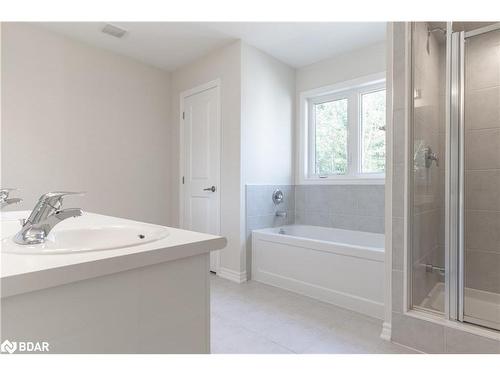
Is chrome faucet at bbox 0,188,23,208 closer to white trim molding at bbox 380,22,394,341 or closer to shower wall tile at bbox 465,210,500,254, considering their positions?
white trim molding at bbox 380,22,394,341

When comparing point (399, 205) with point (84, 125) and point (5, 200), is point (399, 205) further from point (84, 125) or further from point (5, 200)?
point (84, 125)

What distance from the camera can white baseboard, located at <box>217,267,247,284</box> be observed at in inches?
112

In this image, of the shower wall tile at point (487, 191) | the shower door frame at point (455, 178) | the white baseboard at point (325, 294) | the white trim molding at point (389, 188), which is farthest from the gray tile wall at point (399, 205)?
the shower wall tile at point (487, 191)

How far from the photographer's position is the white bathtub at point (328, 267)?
Answer: 2.09 meters

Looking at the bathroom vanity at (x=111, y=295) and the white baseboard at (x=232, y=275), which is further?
the white baseboard at (x=232, y=275)

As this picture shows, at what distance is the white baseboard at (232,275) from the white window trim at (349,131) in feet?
4.32

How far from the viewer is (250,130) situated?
2.92 metres

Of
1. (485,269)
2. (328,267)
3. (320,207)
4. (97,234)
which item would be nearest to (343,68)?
(320,207)

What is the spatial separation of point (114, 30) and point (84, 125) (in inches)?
37.7

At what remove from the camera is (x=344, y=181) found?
3.12 metres

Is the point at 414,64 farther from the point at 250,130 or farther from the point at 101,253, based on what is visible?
the point at 101,253

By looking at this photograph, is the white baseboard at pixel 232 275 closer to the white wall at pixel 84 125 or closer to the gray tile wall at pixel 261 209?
the gray tile wall at pixel 261 209

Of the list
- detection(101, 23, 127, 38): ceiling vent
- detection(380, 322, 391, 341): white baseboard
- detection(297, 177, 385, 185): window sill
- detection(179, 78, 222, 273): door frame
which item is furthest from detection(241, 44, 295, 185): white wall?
detection(380, 322, 391, 341): white baseboard
